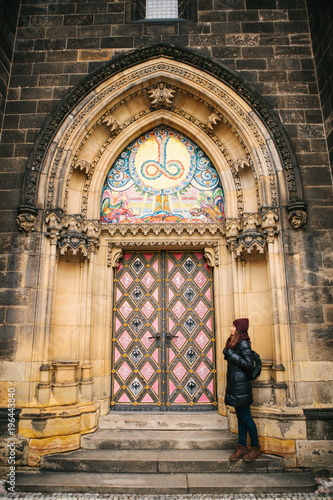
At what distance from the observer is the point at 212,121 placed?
262 inches

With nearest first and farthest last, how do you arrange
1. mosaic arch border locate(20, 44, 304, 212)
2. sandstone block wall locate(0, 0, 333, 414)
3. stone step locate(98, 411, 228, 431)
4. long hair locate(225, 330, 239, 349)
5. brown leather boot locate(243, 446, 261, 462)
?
brown leather boot locate(243, 446, 261, 462) < long hair locate(225, 330, 239, 349) < sandstone block wall locate(0, 0, 333, 414) < stone step locate(98, 411, 228, 431) < mosaic arch border locate(20, 44, 304, 212)

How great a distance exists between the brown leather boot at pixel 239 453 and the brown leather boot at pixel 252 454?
4 cm

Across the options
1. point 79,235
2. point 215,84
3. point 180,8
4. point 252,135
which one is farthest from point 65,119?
point 180,8

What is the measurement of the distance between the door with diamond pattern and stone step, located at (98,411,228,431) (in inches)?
6.3

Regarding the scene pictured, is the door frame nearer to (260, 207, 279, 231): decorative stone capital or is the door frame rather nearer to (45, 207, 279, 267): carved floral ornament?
(45, 207, 279, 267): carved floral ornament

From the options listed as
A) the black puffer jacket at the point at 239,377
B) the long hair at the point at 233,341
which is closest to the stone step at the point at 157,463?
the black puffer jacket at the point at 239,377

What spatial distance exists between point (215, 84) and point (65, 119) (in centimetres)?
270

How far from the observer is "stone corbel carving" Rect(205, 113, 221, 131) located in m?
6.64

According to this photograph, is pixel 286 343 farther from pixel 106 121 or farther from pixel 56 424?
pixel 106 121

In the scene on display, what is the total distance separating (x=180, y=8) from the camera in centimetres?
762

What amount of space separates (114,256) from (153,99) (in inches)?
119

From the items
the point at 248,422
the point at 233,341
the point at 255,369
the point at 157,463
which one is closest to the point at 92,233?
the point at 233,341

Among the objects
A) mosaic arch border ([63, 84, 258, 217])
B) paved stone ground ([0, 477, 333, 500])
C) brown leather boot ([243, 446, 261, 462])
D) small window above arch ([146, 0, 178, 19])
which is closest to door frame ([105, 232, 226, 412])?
mosaic arch border ([63, 84, 258, 217])

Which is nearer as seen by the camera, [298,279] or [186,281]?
[298,279]
